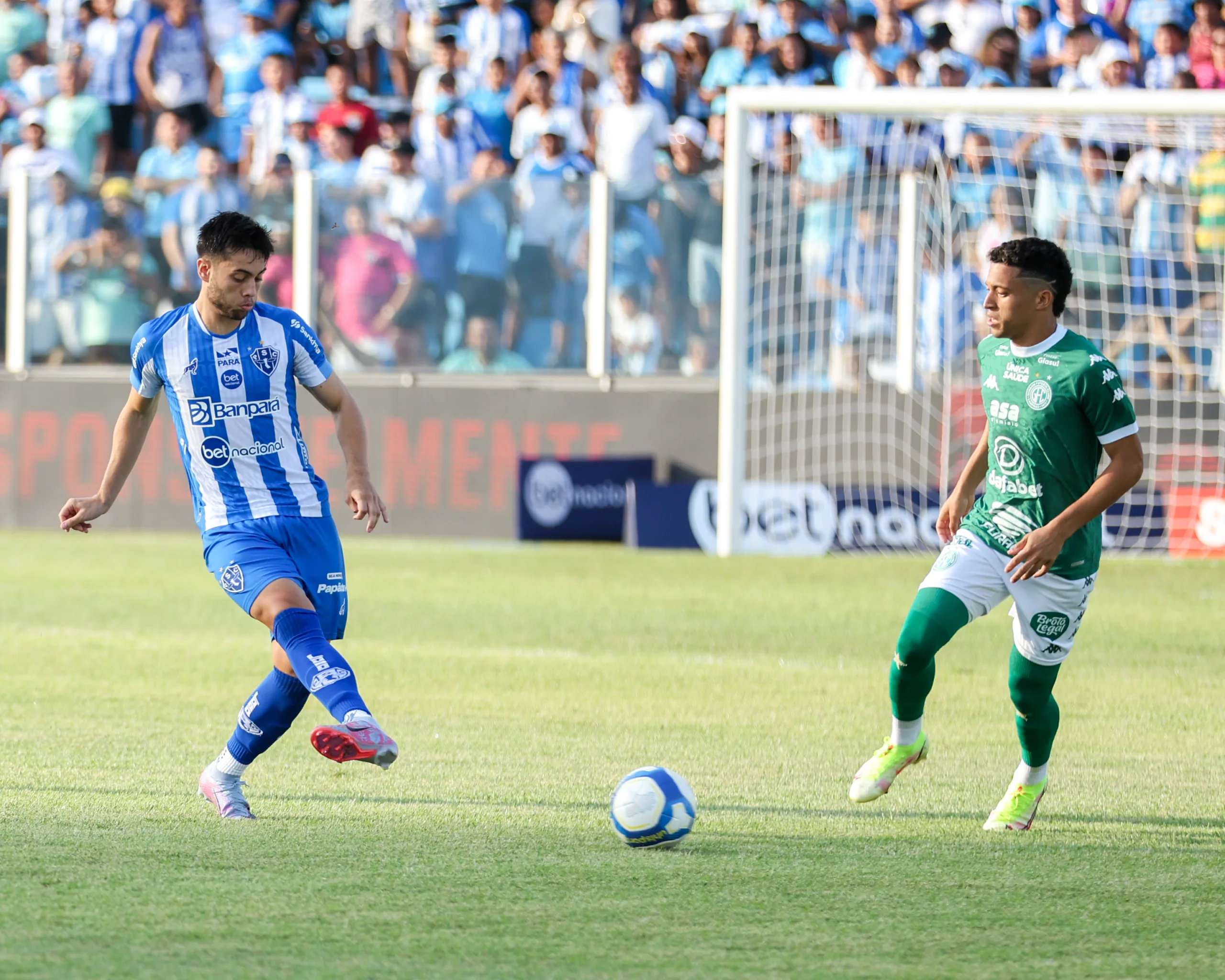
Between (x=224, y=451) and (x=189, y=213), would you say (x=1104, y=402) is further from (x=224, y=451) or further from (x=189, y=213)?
(x=189, y=213)

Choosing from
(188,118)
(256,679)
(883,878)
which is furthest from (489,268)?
(883,878)

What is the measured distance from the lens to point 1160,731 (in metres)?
7.16

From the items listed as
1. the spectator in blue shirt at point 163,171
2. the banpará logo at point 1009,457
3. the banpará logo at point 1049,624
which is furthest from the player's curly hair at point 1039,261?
the spectator in blue shirt at point 163,171

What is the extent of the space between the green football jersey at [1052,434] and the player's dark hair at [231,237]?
7.30ft

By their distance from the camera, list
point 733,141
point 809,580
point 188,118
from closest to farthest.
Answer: point 809,580 → point 733,141 → point 188,118

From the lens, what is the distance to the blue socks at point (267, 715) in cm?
534

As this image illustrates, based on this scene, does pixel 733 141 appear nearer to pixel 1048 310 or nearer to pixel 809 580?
pixel 809 580

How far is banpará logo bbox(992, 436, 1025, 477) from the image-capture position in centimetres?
546

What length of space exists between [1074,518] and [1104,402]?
38 centimetres

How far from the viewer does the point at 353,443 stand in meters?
5.57

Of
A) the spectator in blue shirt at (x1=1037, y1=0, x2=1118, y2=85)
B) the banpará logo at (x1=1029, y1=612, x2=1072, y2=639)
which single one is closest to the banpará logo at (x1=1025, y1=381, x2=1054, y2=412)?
the banpará logo at (x1=1029, y1=612, x2=1072, y2=639)

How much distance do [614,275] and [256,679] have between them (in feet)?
22.5

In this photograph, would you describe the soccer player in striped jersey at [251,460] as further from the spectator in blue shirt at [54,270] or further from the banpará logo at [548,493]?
the spectator in blue shirt at [54,270]

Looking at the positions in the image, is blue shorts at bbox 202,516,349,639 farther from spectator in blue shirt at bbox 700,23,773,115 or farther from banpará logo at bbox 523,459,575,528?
spectator in blue shirt at bbox 700,23,773,115
